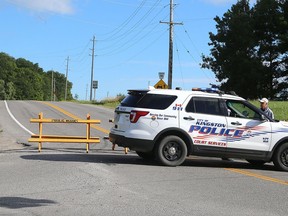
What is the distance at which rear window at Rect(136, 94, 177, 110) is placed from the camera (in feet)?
36.7

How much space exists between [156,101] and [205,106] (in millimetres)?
1281

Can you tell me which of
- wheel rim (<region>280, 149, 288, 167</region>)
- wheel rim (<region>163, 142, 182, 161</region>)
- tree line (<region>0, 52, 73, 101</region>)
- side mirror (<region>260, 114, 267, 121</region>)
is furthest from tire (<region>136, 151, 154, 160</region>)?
tree line (<region>0, 52, 73, 101</region>)

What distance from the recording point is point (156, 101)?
11.3 metres

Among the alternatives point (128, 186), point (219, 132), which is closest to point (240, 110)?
point (219, 132)

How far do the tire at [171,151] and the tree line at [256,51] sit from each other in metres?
44.8

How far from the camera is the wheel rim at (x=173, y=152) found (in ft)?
36.7

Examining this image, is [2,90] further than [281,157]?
Yes

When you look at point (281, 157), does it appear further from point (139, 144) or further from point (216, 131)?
point (139, 144)

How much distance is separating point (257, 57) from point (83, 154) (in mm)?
47943

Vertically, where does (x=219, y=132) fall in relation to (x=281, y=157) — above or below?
above

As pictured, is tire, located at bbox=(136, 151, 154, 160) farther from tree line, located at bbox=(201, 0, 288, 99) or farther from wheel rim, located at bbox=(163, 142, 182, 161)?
tree line, located at bbox=(201, 0, 288, 99)

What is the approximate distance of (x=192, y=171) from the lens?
10727 millimetres

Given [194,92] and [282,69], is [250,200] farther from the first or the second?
[282,69]

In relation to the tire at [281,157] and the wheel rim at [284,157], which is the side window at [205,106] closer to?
the tire at [281,157]
